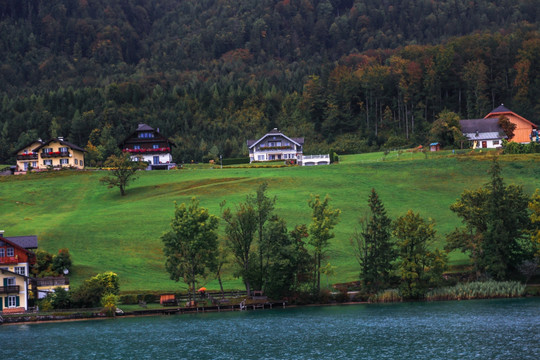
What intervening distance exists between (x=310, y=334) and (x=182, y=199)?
2414 inches

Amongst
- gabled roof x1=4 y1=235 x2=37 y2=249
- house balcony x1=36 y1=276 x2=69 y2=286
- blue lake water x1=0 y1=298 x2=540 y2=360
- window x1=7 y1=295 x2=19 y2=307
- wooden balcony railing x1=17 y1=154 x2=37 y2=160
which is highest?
wooden balcony railing x1=17 y1=154 x2=37 y2=160

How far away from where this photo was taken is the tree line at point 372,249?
82.1 m

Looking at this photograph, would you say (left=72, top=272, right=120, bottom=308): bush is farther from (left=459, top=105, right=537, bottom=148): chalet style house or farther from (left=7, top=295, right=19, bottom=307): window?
(left=459, top=105, right=537, bottom=148): chalet style house

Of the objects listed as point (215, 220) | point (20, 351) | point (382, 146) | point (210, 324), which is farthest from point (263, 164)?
point (20, 351)

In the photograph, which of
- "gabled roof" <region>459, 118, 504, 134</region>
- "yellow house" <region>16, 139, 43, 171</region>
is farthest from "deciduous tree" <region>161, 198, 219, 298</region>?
"gabled roof" <region>459, 118, 504, 134</region>

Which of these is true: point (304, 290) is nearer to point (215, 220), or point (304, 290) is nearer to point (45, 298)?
point (215, 220)

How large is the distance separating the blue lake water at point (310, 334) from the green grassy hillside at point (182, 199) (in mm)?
13869

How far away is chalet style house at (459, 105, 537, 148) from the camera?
166 meters

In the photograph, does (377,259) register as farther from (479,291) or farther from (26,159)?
(26,159)

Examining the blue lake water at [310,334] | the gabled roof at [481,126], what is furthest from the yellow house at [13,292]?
the gabled roof at [481,126]

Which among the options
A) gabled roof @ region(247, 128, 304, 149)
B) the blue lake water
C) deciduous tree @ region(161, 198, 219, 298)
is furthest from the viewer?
gabled roof @ region(247, 128, 304, 149)

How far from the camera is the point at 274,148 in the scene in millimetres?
185625

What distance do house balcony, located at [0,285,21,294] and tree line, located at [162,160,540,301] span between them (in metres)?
16.0

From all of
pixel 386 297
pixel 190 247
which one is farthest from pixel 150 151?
pixel 386 297
